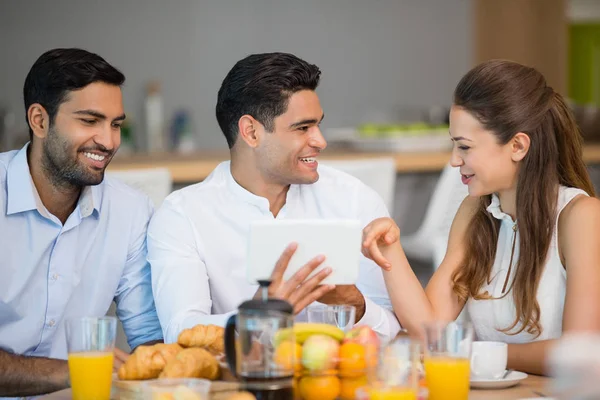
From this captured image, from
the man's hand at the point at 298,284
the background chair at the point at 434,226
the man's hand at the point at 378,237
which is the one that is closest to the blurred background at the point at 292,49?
the background chair at the point at 434,226

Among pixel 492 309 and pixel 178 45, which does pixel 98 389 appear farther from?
pixel 178 45

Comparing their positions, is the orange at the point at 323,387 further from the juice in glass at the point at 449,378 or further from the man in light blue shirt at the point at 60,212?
the man in light blue shirt at the point at 60,212

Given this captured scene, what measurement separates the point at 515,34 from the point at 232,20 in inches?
78.0

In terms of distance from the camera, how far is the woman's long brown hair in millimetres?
1996

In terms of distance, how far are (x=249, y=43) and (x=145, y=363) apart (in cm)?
435

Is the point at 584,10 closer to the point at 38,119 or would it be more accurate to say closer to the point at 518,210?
the point at 518,210

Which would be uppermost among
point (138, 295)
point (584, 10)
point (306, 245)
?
point (584, 10)

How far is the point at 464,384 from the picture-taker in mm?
1416

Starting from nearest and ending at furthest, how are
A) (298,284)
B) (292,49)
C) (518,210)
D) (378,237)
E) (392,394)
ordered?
(392,394) < (298,284) < (378,237) < (518,210) < (292,49)

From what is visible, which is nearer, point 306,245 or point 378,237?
point 306,245

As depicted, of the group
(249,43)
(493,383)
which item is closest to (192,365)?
(493,383)

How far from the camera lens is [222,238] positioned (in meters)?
2.30

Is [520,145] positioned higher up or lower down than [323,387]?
higher up

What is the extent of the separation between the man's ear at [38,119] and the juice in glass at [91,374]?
92 centimetres
